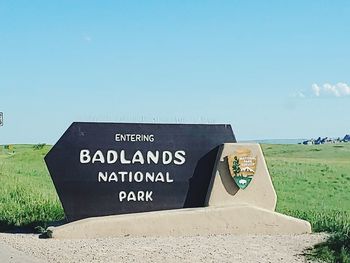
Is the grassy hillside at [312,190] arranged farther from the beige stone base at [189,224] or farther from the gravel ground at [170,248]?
the gravel ground at [170,248]

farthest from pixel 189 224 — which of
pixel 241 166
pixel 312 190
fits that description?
pixel 312 190

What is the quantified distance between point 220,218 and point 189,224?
2.12 ft

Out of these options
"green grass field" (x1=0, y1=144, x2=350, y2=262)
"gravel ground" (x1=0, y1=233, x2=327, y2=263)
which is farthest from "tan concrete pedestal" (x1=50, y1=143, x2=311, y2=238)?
"green grass field" (x1=0, y1=144, x2=350, y2=262)

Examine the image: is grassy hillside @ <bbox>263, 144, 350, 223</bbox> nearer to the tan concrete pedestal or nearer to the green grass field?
the green grass field

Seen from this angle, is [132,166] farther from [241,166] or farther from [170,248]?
[170,248]

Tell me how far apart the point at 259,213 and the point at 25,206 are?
754 cm

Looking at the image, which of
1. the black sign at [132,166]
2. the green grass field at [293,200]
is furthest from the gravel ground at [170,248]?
the black sign at [132,166]

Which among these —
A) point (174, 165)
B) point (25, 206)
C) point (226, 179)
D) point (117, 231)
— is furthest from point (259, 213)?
point (25, 206)

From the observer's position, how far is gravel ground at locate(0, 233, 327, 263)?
36.3 feet

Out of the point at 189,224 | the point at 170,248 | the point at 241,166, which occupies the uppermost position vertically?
the point at 241,166

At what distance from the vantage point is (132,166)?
551 inches

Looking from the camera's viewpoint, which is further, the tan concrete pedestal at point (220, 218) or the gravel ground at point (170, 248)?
the tan concrete pedestal at point (220, 218)

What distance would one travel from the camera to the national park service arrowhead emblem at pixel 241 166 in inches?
551

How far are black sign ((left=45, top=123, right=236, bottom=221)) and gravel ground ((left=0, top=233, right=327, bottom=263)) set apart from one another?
3.50 ft
